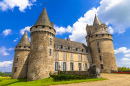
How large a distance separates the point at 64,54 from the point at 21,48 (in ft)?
49.3

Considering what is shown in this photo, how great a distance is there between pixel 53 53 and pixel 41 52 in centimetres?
327

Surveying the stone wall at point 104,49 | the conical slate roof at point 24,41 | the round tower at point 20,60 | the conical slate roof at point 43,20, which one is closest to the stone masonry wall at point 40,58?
the conical slate roof at point 43,20

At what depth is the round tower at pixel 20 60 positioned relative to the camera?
85.6 ft

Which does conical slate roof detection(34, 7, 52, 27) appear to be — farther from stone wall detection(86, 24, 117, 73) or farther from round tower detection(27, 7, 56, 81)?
stone wall detection(86, 24, 117, 73)

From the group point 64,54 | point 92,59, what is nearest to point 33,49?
point 64,54

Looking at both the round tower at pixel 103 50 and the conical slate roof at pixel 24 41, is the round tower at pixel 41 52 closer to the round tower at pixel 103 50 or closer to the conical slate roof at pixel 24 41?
the conical slate roof at pixel 24 41

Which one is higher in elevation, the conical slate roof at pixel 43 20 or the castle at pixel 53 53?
the conical slate roof at pixel 43 20

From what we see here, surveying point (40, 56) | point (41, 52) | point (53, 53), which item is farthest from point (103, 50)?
point (40, 56)

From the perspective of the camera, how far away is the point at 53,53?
67.6ft

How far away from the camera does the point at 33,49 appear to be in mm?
18812

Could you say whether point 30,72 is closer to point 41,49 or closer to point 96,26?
point 41,49

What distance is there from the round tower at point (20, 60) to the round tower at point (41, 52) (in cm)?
1048

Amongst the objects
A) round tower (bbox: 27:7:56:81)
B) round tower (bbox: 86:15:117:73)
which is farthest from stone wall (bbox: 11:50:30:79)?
round tower (bbox: 86:15:117:73)

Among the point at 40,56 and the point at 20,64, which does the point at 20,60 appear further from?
the point at 40,56
